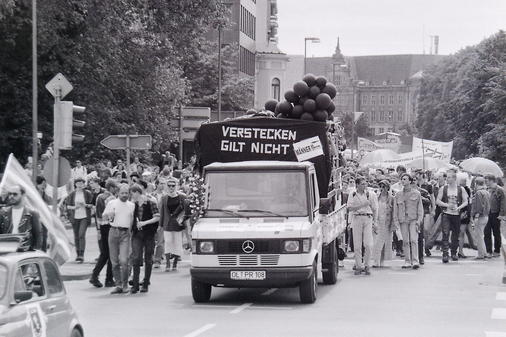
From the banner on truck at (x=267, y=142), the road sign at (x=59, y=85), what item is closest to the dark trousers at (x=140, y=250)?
the banner on truck at (x=267, y=142)

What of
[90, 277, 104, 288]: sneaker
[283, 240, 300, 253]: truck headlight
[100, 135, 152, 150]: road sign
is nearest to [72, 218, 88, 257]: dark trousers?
[100, 135, 152, 150]: road sign

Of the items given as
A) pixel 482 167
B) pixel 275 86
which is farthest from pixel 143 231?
pixel 275 86

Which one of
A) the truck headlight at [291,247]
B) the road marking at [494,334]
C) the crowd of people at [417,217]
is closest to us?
the road marking at [494,334]

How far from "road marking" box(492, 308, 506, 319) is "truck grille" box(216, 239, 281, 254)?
10.7 ft

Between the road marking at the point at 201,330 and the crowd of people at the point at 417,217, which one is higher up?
the crowd of people at the point at 417,217

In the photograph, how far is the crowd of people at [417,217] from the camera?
907 inches

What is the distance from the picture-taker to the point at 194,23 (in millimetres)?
Result: 42688

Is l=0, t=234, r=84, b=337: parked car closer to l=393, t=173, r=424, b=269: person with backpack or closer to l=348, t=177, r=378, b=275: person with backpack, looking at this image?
l=348, t=177, r=378, b=275: person with backpack

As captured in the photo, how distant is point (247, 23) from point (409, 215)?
262 ft

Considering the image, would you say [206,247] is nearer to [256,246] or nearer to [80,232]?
[256,246]

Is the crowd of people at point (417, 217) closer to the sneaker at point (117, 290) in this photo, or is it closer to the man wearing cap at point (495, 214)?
the man wearing cap at point (495, 214)

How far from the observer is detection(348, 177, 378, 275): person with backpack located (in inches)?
895

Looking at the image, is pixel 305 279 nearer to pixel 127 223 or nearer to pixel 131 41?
pixel 127 223

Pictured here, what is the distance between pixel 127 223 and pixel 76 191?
621 centimetres
